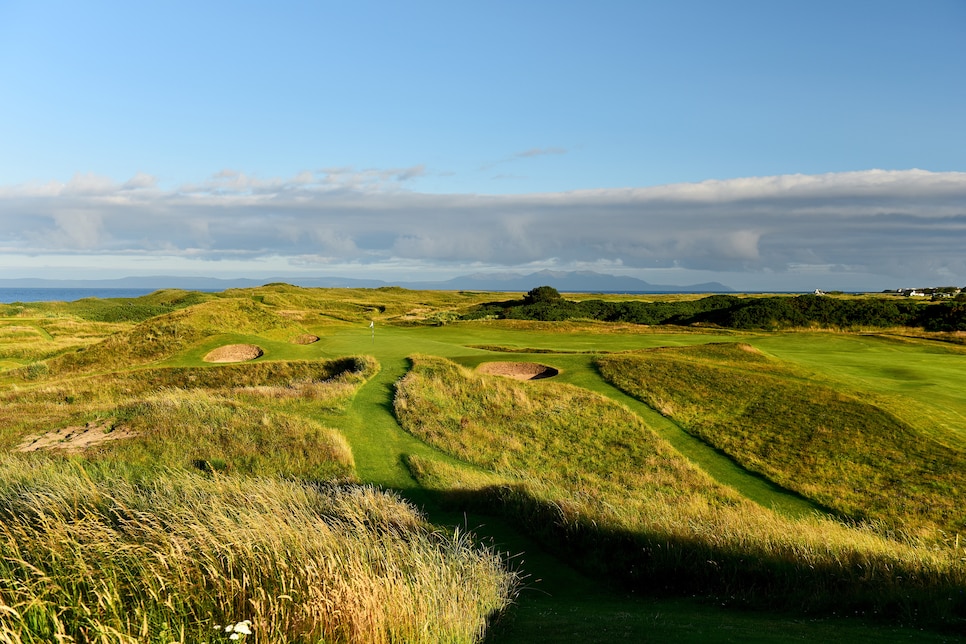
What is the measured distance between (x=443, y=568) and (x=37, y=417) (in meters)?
18.6

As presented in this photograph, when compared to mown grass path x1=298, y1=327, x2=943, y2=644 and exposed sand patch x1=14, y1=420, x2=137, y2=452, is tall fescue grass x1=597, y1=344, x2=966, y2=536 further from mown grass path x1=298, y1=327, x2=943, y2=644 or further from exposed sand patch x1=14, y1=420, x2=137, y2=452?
exposed sand patch x1=14, y1=420, x2=137, y2=452

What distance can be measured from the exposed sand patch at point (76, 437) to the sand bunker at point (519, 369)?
539 inches

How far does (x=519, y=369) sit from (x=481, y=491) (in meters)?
13.4

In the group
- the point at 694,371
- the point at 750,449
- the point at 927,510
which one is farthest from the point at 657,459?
the point at 694,371

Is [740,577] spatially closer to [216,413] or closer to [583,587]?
[583,587]

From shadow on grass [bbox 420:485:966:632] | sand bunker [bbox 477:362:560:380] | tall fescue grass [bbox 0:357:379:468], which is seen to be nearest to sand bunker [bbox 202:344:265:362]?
tall fescue grass [bbox 0:357:379:468]

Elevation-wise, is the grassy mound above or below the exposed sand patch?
above

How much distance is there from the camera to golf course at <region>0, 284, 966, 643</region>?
5438mm

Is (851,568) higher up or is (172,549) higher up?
(172,549)

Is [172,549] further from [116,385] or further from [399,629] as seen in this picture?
[116,385]

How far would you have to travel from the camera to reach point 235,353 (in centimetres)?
2927

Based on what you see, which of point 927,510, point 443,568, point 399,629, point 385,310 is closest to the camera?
point 399,629

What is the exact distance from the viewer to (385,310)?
249 feet

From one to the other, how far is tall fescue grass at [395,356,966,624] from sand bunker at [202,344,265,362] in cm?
1299
